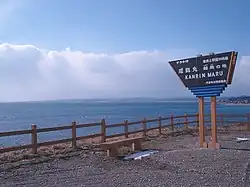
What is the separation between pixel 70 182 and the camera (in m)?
8.02

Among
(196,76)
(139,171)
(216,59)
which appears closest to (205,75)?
(196,76)

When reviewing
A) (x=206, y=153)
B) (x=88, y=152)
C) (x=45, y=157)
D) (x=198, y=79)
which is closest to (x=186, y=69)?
(x=198, y=79)

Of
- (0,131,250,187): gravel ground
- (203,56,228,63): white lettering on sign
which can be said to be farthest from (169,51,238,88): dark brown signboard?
(0,131,250,187): gravel ground

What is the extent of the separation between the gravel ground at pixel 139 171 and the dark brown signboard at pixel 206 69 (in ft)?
9.78

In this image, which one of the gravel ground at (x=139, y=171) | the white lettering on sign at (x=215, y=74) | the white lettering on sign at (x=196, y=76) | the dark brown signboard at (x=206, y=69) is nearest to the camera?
the gravel ground at (x=139, y=171)

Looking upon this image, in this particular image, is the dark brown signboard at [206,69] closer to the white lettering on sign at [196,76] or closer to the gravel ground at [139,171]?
the white lettering on sign at [196,76]

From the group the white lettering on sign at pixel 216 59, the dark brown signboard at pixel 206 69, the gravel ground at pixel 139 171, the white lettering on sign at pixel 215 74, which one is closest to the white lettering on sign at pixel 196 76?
the dark brown signboard at pixel 206 69

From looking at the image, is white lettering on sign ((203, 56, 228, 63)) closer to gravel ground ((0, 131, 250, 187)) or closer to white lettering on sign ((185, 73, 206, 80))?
white lettering on sign ((185, 73, 206, 80))

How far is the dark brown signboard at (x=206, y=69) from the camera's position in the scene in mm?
13281

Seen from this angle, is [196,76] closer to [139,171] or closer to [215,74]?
[215,74]

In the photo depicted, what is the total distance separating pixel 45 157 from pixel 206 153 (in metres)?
5.38

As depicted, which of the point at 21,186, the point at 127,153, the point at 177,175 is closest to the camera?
the point at 21,186

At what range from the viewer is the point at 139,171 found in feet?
30.5

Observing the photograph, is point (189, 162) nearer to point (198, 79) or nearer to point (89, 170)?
point (89, 170)
